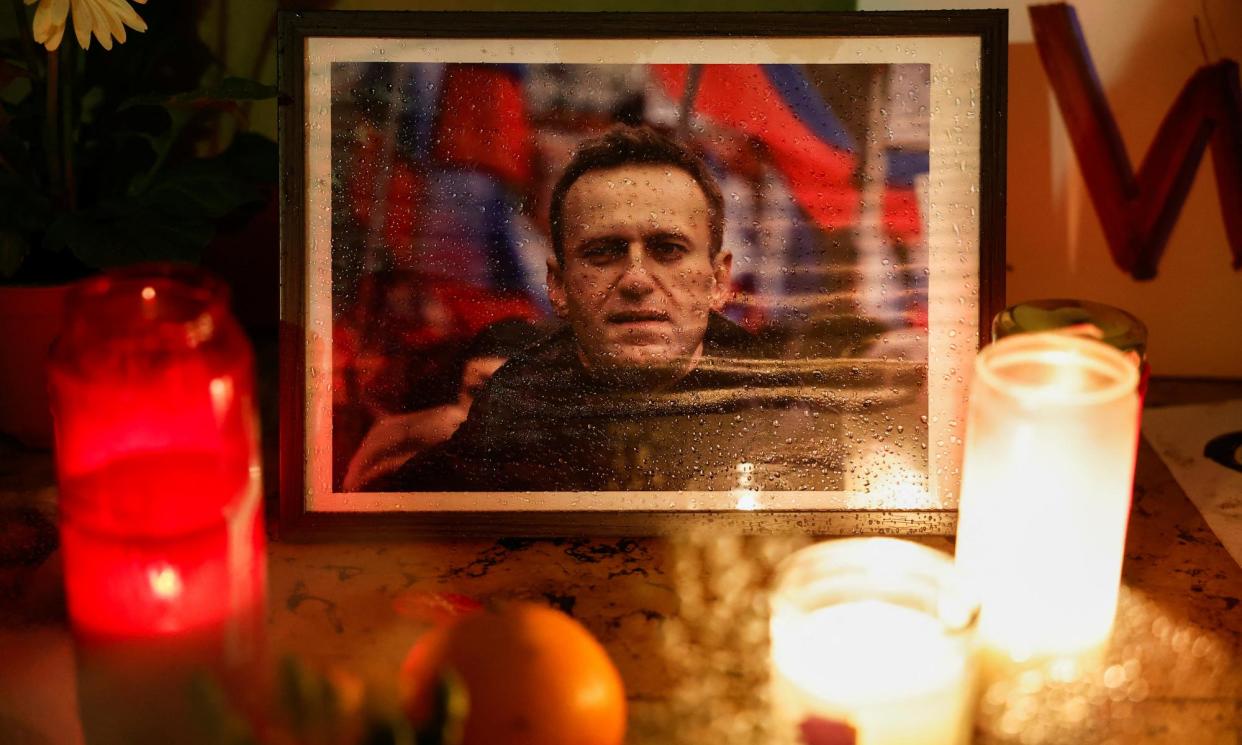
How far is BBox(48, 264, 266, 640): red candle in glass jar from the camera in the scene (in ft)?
1.93

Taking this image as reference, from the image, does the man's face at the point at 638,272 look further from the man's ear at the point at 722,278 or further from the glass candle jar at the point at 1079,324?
the glass candle jar at the point at 1079,324

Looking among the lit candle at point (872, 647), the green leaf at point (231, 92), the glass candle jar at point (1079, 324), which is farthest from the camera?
the green leaf at point (231, 92)

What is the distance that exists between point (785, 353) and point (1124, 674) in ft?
0.90

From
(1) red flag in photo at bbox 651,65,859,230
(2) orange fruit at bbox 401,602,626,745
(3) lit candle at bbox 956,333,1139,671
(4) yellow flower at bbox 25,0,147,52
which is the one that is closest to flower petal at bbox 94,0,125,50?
(4) yellow flower at bbox 25,0,147,52

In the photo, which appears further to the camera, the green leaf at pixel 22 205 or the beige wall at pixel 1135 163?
the beige wall at pixel 1135 163

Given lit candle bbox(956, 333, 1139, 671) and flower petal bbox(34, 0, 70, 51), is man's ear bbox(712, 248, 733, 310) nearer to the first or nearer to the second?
lit candle bbox(956, 333, 1139, 671)

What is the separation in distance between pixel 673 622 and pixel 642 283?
0.22m

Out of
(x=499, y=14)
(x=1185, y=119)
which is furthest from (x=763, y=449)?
(x=1185, y=119)

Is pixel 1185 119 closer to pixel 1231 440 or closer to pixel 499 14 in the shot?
pixel 1231 440

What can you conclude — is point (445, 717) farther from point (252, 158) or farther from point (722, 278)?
point (252, 158)

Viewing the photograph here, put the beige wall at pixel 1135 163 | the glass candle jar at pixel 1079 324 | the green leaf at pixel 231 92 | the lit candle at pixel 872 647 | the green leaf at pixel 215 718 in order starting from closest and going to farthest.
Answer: the green leaf at pixel 215 718, the lit candle at pixel 872 647, the glass candle jar at pixel 1079 324, the green leaf at pixel 231 92, the beige wall at pixel 1135 163

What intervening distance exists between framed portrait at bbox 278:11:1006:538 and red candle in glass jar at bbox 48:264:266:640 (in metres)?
0.14

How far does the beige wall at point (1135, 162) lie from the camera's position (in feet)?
3.17

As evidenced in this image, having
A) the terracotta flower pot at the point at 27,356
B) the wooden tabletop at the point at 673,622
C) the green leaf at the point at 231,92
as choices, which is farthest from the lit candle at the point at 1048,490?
the terracotta flower pot at the point at 27,356
